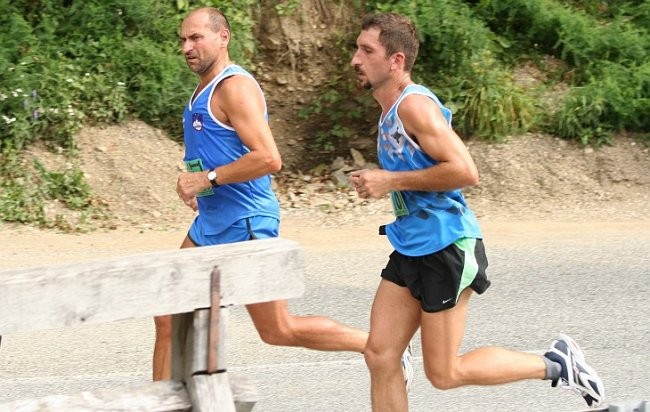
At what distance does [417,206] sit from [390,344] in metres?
0.55

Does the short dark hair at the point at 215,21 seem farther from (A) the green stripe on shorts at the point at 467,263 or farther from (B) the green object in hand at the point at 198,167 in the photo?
(A) the green stripe on shorts at the point at 467,263

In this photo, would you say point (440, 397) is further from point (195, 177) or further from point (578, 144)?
point (578, 144)

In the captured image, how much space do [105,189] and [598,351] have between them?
510 centimetres

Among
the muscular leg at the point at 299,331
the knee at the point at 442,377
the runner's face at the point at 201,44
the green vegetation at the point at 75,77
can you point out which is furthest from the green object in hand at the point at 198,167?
the green vegetation at the point at 75,77

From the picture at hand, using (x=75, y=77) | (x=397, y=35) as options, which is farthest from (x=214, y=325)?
(x=75, y=77)

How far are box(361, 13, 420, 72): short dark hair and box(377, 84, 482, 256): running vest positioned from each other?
140mm

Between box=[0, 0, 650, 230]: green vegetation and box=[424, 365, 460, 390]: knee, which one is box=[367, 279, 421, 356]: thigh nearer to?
box=[424, 365, 460, 390]: knee

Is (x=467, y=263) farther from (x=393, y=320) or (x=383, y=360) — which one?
(x=383, y=360)

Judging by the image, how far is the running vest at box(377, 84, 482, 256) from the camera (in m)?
4.87

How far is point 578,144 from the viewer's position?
1166 cm

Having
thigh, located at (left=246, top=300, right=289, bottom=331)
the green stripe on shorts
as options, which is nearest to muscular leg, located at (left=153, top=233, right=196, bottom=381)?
thigh, located at (left=246, top=300, right=289, bottom=331)

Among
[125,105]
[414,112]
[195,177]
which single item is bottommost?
[125,105]

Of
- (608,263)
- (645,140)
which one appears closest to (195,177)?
(608,263)

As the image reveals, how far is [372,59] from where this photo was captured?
4.92m
